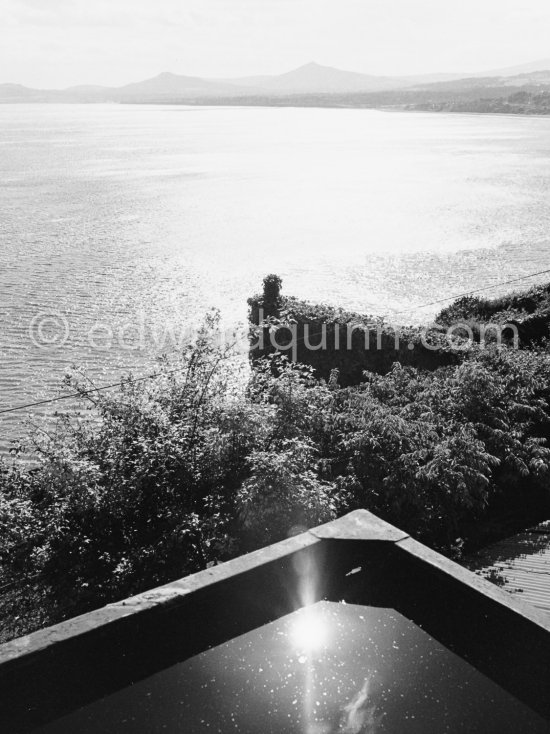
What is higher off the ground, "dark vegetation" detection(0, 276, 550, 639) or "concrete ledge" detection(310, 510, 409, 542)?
"concrete ledge" detection(310, 510, 409, 542)

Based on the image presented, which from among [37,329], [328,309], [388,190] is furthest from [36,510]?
[388,190]

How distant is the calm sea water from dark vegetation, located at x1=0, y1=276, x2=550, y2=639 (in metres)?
8.94

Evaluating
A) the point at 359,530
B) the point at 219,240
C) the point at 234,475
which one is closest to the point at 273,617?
the point at 359,530

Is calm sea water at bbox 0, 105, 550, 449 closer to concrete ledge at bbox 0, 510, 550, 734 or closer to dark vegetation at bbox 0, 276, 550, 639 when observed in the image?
dark vegetation at bbox 0, 276, 550, 639

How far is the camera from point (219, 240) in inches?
1633

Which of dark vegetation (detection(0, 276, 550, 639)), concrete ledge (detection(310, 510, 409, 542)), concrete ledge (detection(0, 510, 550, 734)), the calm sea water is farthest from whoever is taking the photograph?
the calm sea water

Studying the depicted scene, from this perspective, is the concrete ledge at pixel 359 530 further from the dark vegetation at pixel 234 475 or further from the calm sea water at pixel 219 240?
the calm sea water at pixel 219 240

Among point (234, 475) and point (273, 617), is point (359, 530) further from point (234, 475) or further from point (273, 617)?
point (234, 475)

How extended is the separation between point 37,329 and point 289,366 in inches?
645

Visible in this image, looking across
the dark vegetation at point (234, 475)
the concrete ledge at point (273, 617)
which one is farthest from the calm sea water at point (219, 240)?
the concrete ledge at point (273, 617)

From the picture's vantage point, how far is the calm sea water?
25.5 meters

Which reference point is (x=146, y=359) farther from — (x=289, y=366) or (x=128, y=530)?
(x=128, y=530)

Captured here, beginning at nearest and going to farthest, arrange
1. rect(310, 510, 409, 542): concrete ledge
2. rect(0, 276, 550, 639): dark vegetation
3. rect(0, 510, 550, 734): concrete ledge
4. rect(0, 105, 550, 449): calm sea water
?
rect(0, 510, 550, 734): concrete ledge
rect(310, 510, 409, 542): concrete ledge
rect(0, 276, 550, 639): dark vegetation
rect(0, 105, 550, 449): calm sea water

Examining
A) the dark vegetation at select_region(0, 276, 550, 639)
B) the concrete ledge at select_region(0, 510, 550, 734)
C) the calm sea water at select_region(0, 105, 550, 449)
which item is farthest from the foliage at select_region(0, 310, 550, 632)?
the calm sea water at select_region(0, 105, 550, 449)
